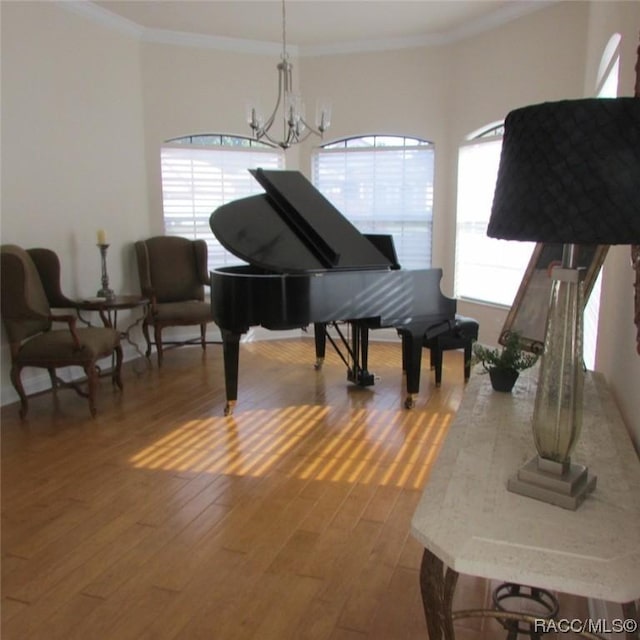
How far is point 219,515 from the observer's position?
255cm

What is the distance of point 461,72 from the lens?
550 centimetres

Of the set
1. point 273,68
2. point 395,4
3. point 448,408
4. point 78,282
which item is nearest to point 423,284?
point 448,408

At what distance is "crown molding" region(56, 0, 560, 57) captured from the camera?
473 centimetres

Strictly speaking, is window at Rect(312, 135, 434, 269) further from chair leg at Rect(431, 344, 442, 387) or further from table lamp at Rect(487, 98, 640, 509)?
table lamp at Rect(487, 98, 640, 509)

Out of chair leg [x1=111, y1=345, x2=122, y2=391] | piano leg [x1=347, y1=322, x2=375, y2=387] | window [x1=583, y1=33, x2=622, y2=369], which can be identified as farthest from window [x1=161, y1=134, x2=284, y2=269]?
window [x1=583, y1=33, x2=622, y2=369]

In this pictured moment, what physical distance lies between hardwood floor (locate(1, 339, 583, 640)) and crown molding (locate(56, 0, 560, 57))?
11.1 ft

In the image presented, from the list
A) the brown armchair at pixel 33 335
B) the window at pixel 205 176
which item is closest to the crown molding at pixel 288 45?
the window at pixel 205 176

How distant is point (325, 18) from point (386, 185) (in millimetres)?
1808

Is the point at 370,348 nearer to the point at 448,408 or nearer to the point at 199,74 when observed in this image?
the point at 448,408

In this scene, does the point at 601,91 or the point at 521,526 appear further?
the point at 601,91

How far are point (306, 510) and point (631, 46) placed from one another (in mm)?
2337

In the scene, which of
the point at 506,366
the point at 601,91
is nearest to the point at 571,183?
the point at 506,366

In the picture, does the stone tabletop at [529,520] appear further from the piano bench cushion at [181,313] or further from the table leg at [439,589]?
the piano bench cushion at [181,313]

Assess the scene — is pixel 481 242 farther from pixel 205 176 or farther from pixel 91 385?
pixel 91 385
